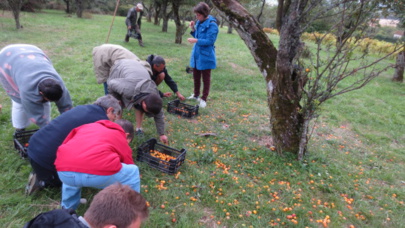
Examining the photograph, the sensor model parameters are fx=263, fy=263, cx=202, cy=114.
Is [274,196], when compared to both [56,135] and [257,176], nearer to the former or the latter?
[257,176]

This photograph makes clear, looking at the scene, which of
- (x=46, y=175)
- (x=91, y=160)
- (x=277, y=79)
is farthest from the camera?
(x=277, y=79)

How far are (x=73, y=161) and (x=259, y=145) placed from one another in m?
2.94

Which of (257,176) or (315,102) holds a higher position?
(315,102)

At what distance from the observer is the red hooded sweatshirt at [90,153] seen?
7.37ft

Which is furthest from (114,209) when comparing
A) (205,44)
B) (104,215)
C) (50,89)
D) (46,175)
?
(205,44)

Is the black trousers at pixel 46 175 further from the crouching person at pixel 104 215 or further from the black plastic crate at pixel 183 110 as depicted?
the black plastic crate at pixel 183 110

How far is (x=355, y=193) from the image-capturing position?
11.1 feet

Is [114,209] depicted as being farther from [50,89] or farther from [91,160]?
[50,89]

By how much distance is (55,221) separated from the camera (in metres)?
1.53

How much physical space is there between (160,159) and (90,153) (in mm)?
1183

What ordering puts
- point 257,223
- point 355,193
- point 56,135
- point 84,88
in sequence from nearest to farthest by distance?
1. point 56,135
2. point 257,223
3. point 355,193
4. point 84,88

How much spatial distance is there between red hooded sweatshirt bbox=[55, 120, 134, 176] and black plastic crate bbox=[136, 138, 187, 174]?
96cm

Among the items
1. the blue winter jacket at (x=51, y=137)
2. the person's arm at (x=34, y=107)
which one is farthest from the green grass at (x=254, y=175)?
the person's arm at (x=34, y=107)

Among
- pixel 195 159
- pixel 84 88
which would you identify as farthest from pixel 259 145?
pixel 84 88
